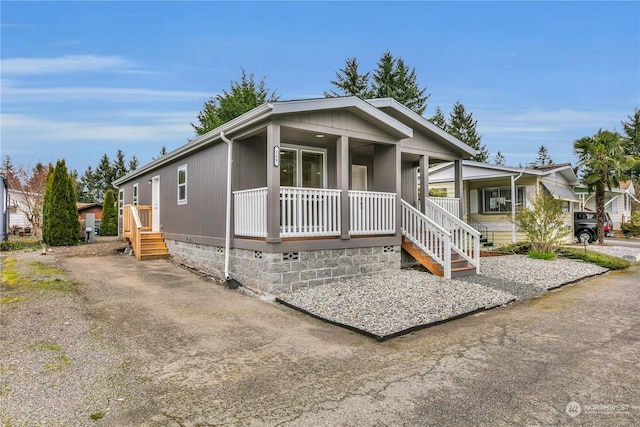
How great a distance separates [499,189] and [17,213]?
105 ft

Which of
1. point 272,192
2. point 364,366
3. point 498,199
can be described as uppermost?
point 498,199

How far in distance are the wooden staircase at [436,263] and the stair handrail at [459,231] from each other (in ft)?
0.69

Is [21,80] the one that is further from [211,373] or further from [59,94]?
[211,373]

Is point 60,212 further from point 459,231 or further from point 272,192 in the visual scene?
point 459,231

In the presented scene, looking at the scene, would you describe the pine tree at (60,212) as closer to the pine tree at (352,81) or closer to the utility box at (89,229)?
the utility box at (89,229)

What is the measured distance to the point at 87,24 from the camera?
11531 mm

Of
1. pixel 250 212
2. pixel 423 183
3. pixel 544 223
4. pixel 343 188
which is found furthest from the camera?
pixel 544 223

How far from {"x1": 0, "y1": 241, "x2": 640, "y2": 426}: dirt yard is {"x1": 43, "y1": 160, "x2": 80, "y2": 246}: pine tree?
10047mm

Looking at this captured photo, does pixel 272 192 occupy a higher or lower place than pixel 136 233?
higher

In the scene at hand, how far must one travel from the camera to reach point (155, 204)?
13.6 metres

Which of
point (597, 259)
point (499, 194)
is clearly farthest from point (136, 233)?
point (499, 194)

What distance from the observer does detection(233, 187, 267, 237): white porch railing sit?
716 centimetres

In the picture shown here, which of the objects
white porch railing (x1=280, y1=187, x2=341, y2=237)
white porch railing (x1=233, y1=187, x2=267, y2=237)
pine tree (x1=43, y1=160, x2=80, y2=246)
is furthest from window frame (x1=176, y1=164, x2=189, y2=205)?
pine tree (x1=43, y1=160, x2=80, y2=246)

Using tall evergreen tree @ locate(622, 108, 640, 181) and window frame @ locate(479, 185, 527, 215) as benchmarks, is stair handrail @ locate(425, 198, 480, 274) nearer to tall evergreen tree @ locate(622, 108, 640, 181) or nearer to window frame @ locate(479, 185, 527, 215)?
window frame @ locate(479, 185, 527, 215)
